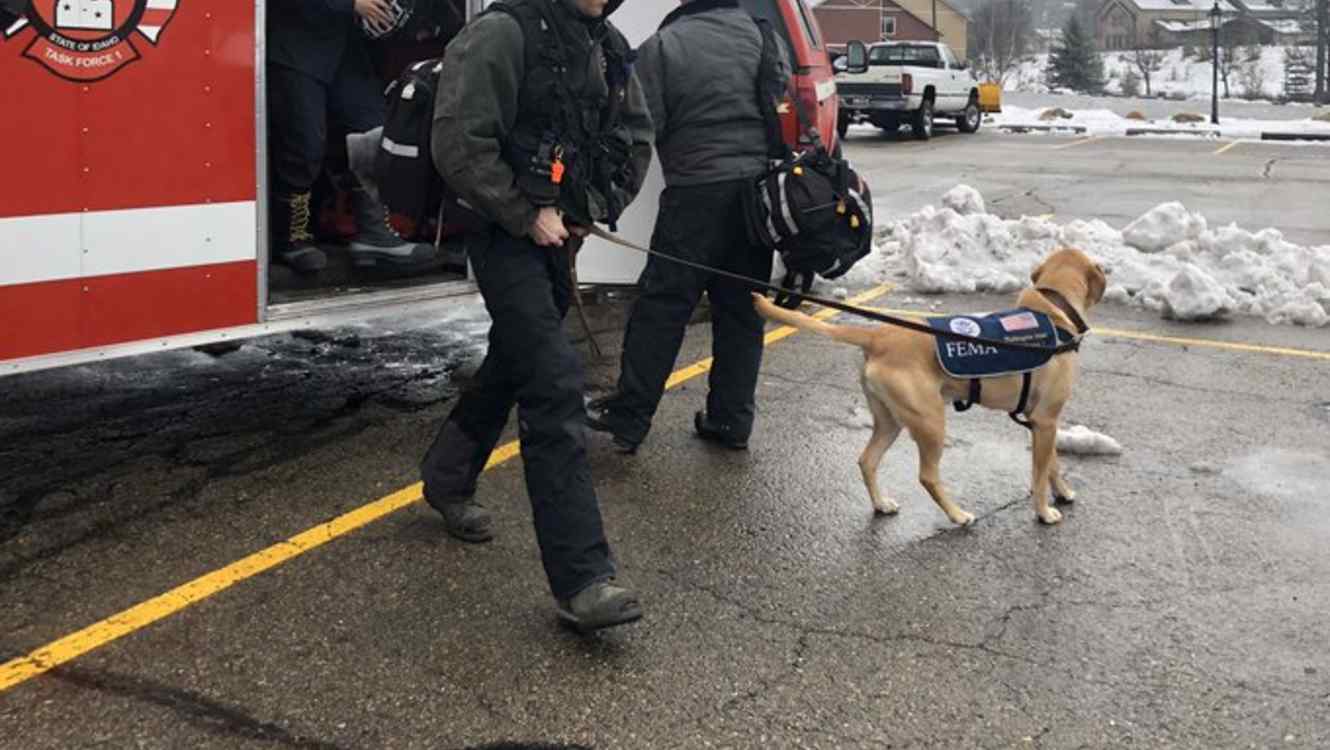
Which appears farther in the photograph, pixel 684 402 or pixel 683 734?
pixel 684 402

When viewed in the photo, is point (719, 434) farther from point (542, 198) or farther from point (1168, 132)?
point (1168, 132)

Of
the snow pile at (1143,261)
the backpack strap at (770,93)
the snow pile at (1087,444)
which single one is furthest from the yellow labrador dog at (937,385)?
the snow pile at (1143,261)

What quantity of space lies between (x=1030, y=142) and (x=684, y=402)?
23.4 m

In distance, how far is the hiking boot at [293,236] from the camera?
545cm

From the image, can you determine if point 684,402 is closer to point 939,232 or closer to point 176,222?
point 176,222

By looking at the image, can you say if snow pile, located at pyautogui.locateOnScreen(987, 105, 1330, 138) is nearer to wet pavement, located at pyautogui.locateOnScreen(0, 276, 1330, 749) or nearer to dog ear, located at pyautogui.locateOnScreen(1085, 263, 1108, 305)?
wet pavement, located at pyautogui.locateOnScreen(0, 276, 1330, 749)

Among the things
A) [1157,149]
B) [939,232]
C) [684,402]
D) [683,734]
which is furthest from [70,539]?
[1157,149]

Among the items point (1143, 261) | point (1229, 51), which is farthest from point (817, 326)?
point (1229, 51)

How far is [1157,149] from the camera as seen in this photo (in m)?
25.5

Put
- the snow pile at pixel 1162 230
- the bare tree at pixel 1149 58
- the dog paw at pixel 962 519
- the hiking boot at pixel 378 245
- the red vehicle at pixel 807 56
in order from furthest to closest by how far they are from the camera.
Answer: the bare tree at pixel 1149 58 → the snow pile at pixel 1162 230 → the red vehicle at pixel 807 56 → the hiking boot at pixel 378 245 → the dog paw at pixel 962 519

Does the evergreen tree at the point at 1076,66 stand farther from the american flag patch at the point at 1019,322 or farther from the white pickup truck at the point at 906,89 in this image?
the american flag patch at the point at 1019,322

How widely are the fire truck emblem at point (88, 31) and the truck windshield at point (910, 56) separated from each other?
25536 mm

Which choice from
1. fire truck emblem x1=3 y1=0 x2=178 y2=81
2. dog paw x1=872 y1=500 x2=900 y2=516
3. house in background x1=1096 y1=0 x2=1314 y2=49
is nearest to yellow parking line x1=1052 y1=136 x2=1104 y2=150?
dog paw x1=872 y1=500 x2=900 y2=516

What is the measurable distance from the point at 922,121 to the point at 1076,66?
62846 mm
